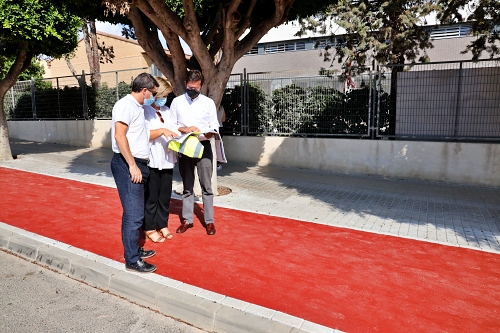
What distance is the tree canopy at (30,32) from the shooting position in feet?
29.3

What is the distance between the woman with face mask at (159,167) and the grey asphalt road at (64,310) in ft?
3.77

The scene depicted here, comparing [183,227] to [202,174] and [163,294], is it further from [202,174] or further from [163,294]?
[163,294]

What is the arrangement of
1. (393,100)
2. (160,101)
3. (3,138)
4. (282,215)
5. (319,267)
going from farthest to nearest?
(3,138)
(393,100)
(282,215)
(160,101)
(319,267)

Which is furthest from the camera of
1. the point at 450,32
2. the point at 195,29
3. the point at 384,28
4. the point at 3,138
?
the point at 450,32

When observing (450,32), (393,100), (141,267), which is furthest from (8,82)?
(450,32)

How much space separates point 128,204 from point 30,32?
7976 mm

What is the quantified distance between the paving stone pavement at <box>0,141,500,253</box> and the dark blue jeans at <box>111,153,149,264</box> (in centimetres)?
274

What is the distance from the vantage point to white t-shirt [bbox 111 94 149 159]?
3527mm

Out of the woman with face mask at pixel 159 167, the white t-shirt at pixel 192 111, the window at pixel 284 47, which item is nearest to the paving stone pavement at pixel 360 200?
the woman with face mask at pixel 159 167

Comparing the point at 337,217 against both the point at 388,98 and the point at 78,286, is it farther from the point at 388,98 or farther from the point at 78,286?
the point at 388,98

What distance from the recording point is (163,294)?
3266 millimetres

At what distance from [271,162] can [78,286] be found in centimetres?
740

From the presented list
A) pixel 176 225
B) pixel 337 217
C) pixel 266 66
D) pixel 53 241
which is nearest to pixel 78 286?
pixel 53 241

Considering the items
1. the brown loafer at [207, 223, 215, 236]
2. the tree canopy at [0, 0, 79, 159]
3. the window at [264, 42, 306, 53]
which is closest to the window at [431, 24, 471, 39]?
the window at [264, 42, 306, 53]
